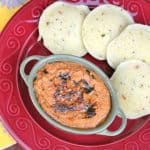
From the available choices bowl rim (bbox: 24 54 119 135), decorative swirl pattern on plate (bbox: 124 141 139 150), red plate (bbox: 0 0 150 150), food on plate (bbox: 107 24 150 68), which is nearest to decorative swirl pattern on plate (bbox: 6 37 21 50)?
red plate (bbox: 0 0 150 150)

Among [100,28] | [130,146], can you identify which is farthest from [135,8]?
[130,146]

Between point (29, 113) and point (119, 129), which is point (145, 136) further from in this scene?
→ point (29, 113)

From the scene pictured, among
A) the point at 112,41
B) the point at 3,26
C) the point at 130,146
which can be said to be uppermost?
the point at 3,26

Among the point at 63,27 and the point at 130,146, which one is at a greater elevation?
the point at 63,27

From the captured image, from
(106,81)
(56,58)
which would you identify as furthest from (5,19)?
(106,81)

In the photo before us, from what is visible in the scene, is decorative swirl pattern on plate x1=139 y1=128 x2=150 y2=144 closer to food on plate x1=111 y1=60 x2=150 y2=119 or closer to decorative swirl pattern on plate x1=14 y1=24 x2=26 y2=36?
food on plate x1=111 y1=60 x2=150 y2=119

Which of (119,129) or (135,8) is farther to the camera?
(135,8)

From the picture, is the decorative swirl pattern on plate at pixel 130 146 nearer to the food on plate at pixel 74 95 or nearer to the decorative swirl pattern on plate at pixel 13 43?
the food on plate at pixel 74 95
